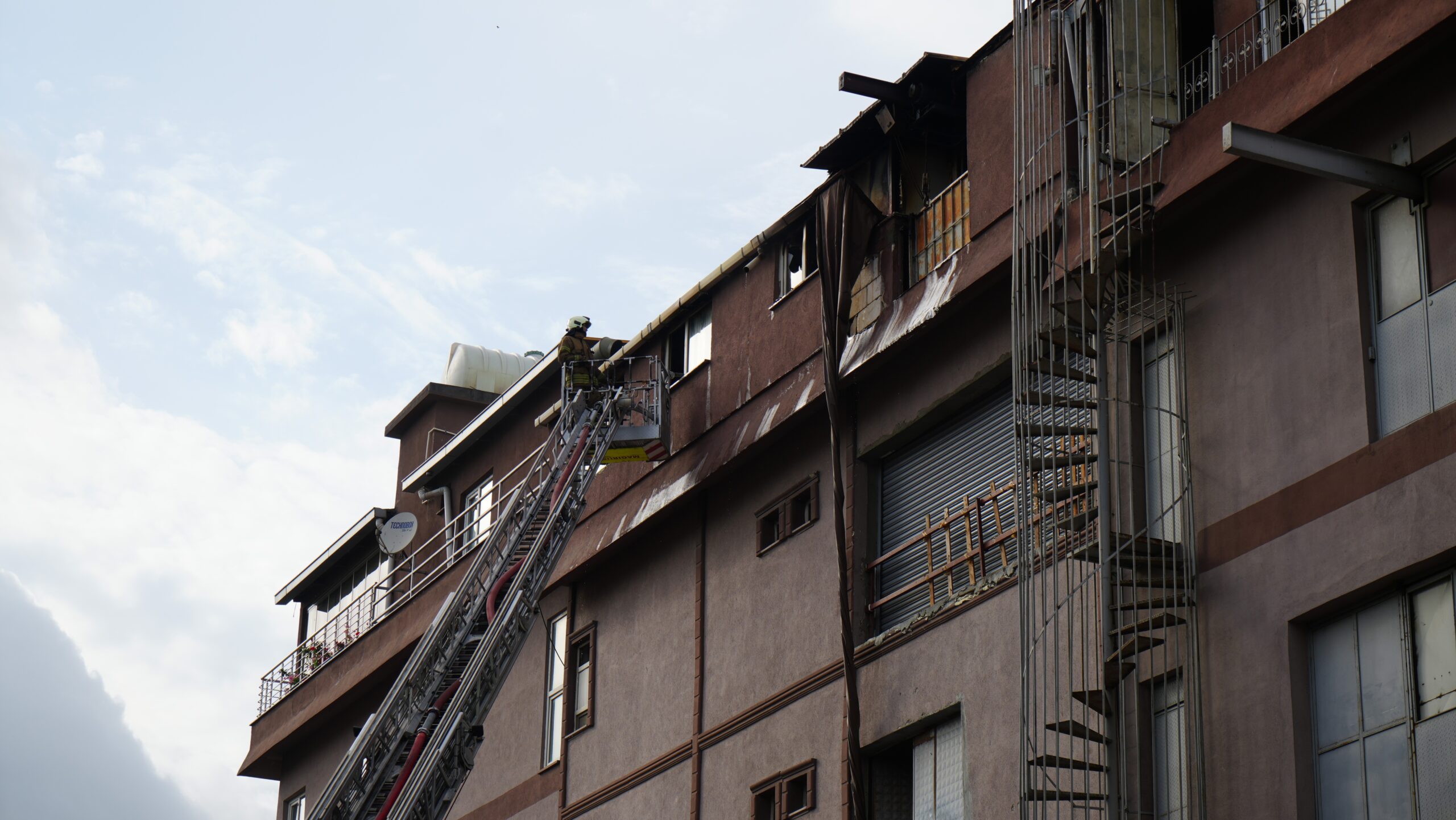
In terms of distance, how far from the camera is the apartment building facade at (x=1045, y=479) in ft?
46.7

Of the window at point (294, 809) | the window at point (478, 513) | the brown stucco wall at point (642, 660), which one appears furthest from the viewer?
the window at point (294, 809)

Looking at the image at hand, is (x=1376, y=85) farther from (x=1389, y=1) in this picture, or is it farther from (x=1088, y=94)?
(x=1088, y=94)

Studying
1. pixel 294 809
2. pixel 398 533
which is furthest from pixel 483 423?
pixel 294 809

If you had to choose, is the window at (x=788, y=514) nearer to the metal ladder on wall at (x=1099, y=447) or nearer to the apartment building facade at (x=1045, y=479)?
the apartment building facade at (x=1045, y=479)

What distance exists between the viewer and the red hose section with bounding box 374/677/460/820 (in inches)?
867

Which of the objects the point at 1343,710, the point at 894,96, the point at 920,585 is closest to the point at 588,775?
the point at 920,585

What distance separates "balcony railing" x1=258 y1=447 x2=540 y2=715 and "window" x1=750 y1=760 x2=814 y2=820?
6995mm

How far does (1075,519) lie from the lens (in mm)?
16219

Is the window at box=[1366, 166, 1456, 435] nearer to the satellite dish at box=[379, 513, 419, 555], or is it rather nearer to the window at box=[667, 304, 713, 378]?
the window at box=[667, 304, 713, 378]

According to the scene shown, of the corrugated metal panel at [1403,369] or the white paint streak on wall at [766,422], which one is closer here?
the corrugated metal panel at [1403,369]

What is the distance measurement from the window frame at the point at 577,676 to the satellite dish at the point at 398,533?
7.56 metres

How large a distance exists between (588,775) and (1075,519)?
1079 cm

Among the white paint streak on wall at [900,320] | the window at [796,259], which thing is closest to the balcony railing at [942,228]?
the white paint streak on wall at [900,320]

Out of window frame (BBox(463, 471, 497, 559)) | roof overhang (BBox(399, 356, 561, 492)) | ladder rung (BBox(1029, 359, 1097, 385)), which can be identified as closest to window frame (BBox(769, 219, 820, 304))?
roof overhang (BBox(399, 356, 561, 492))
